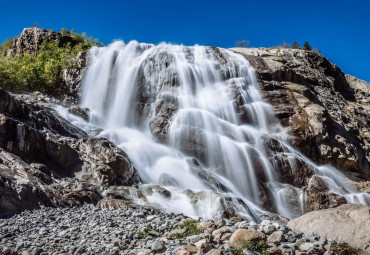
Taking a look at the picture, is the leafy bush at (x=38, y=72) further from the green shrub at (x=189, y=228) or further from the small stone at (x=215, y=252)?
the small stone at (x=215, y=252)

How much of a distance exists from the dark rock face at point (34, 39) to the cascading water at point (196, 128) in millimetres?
7059

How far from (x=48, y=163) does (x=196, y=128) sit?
8.65 m

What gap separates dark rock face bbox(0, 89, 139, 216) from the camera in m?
11.0

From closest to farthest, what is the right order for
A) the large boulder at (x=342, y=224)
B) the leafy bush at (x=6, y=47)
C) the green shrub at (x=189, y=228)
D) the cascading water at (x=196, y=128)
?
the large boulder at (x=342, y=224)
the green shrub at (x=189, y=228)
the cascading water at (x=196, y=128)
the leafy bush at (x=6, y=47)

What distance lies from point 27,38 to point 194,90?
18.5 metres

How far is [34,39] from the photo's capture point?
33.6 meters

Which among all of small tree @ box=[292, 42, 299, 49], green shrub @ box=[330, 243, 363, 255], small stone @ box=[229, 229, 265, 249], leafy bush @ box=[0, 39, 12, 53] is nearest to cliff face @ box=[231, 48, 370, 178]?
small tree @ box=[292, 42, 299, 49]

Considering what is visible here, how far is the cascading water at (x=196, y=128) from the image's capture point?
16609mm

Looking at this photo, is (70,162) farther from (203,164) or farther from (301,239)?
(301,239)

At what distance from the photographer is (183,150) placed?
19.4m

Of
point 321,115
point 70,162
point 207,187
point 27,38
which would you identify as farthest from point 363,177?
point 27,38

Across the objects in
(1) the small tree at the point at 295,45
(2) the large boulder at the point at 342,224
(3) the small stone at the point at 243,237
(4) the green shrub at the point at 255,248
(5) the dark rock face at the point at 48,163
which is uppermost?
→ (1) the small tree at the point at 295,45

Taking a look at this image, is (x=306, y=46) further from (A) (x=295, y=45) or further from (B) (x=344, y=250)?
(B) (x=344, y=250)

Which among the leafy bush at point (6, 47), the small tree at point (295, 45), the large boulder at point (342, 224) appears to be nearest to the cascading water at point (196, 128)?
the large boulder at point (342, 224)
